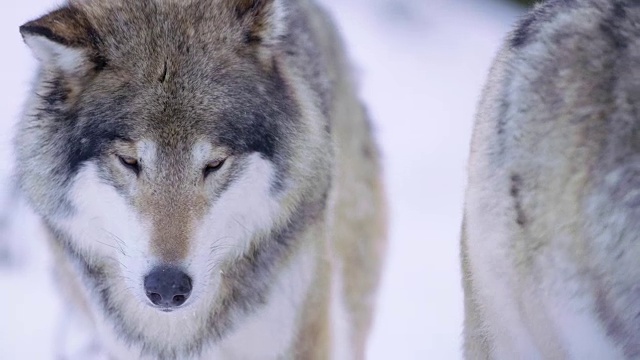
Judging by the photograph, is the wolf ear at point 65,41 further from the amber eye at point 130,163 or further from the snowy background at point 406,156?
the snowy background at point 406,156

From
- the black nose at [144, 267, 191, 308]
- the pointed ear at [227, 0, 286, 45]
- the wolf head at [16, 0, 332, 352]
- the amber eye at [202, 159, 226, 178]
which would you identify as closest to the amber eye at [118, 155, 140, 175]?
the wolf head at [16, 0, 332, 352]

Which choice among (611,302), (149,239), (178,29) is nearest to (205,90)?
(178,29)

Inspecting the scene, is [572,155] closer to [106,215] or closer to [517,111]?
[517,111]

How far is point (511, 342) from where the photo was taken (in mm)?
3967

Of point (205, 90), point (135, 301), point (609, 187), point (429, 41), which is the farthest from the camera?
point (429, 41)

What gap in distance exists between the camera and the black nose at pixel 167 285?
3814 millimetres

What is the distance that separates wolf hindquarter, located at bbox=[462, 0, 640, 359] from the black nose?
103cm

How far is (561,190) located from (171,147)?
132 cm

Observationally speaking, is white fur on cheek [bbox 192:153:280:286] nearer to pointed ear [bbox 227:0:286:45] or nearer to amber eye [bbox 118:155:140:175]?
amber eye [bbox 118:155:140:175]

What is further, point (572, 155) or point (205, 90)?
point (205, 90)

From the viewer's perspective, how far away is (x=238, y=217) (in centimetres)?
427

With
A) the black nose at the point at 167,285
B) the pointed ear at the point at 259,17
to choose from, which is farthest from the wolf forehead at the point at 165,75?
the black nose at the point at 167,285

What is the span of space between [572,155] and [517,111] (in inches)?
11.3

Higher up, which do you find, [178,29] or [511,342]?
[178,29]
